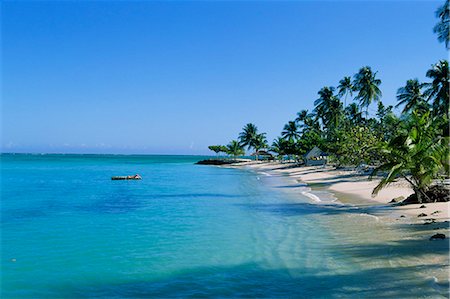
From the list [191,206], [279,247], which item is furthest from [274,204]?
[279,247]

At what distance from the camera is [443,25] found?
13.9 meters

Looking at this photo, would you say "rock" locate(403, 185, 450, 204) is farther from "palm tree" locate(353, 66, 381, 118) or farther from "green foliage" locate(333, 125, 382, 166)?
"palm tree" locate(353, 66, 381, 118)

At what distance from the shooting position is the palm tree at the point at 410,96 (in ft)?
167

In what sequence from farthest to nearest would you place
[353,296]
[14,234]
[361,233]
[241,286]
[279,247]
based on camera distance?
1. [14,234]
2. [361,233]
3. [279,247]
4. [241,286]
5. [353,296]

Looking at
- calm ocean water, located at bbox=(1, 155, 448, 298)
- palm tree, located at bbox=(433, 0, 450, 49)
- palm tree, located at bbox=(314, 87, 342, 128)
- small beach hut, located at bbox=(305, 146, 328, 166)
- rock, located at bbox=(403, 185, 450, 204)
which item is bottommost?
calm ocean water, located at bbox=(1, 155, 448, 298)

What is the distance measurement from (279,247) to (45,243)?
8.78 metres

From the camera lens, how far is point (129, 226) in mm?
17594

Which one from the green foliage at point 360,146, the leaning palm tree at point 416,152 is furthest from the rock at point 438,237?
the green foliage at point 360,146

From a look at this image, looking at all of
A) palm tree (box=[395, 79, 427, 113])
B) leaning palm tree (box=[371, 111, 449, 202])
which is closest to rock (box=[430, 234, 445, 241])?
leaning palm tree (box=[371, 111, 449, 202])

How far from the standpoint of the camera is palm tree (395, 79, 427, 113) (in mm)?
50938

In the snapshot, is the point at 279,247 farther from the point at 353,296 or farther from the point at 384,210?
the point at 384,210

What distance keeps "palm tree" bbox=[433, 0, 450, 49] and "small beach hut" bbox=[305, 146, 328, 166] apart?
50054 millimetres

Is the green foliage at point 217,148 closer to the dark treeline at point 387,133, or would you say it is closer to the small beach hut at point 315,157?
the dark treeline at point 387,133

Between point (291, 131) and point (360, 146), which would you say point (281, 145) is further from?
point (360, 146)
